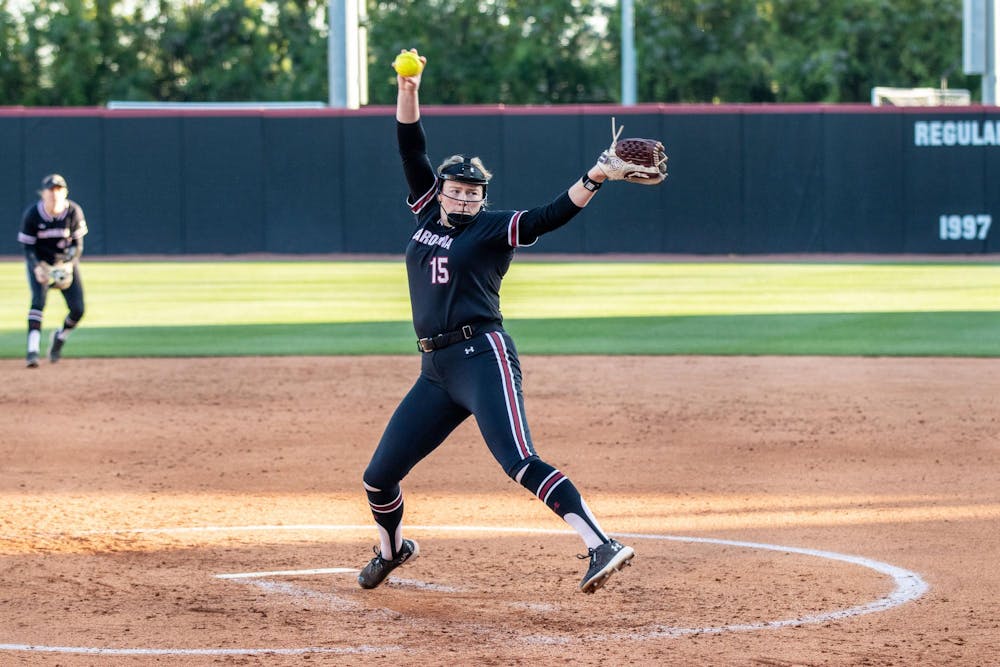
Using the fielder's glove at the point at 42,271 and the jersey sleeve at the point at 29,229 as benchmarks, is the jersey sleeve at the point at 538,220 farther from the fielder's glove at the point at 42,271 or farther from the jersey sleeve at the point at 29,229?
the fielder's glove at the point at 42,271

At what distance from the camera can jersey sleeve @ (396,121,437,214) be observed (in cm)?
680

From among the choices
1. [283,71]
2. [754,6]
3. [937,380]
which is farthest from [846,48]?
[937,380]

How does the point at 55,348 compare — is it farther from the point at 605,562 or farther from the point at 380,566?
the point at 605,562

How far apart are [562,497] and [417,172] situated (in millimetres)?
1604

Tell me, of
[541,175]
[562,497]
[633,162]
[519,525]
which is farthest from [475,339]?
[541,175]

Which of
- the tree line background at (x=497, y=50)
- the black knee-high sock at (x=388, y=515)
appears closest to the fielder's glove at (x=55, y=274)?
the black knee-high sock at (x=388, y=515)

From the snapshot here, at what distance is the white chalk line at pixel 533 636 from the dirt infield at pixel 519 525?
2cm

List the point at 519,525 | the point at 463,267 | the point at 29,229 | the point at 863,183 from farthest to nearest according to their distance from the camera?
the point at 863,183 → the point at 29,229 → the point at 519,525 → the point at 463,267

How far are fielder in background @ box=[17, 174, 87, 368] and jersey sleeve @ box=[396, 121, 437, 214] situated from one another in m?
8.65

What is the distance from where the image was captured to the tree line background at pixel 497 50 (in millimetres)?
47031

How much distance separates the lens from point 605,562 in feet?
19.9

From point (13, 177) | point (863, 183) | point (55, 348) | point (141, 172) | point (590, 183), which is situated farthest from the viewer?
point (141, 172)

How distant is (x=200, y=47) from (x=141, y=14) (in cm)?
214

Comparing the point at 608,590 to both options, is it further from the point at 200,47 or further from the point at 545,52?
the point at 200,47
